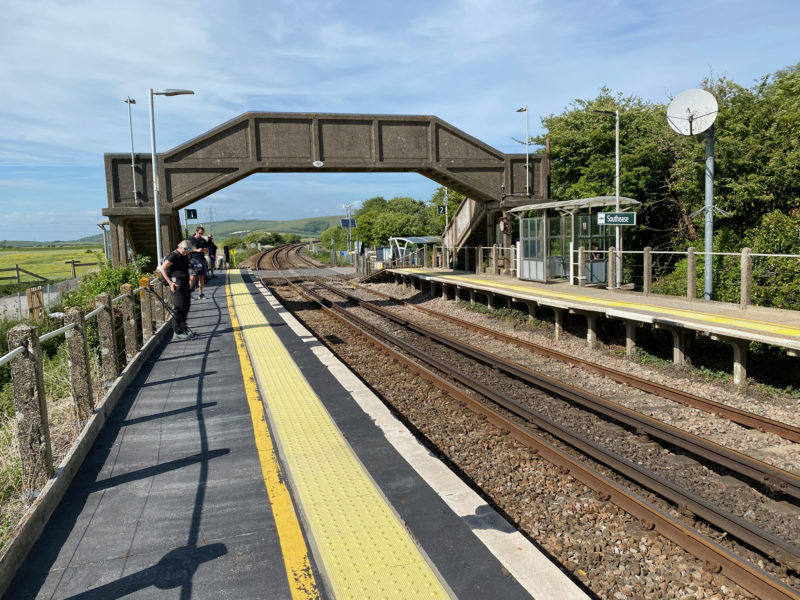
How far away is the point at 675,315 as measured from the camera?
34.7 feet

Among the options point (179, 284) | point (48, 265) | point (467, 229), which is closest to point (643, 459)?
point (179, 284)

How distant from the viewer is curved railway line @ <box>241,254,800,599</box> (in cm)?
445

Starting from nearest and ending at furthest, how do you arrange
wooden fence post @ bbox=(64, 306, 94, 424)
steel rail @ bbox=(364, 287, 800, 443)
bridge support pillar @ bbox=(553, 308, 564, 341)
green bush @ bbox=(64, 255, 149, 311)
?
wooden fence post @ bbox=(64, 306, 94, 424)
steel rail @ bbox=(364, 287, 800, 443)
green bush @ bbox=(64, 255, 149, 311)
bridge support pillar @ bbox=(553, 308, 564, 341)

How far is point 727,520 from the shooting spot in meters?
4.83

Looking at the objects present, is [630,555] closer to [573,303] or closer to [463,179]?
[573,303]

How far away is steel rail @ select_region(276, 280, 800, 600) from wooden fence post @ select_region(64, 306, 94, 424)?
478 centimetres

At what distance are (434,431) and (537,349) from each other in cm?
546

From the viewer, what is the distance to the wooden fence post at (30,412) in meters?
4.11

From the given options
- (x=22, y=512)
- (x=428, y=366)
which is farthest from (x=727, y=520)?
(x=428, y=366)

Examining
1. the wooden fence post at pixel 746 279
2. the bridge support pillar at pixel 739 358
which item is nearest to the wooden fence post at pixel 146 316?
the bridge support pillar at pixel 739 358

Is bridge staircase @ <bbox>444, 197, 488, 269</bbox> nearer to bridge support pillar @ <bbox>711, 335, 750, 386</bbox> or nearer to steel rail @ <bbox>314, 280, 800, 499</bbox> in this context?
steel rail @ <bbox>314, 280, 800, 499</bbox>

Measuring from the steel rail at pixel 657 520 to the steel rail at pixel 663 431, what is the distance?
4.87 ft

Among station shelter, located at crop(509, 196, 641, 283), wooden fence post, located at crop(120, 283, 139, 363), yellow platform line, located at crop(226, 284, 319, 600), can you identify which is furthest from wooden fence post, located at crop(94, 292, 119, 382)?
station shelter, located at crop(509, 196, 641, 283)

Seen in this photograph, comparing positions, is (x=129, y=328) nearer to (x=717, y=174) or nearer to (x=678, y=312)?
(x=678, y=312)
